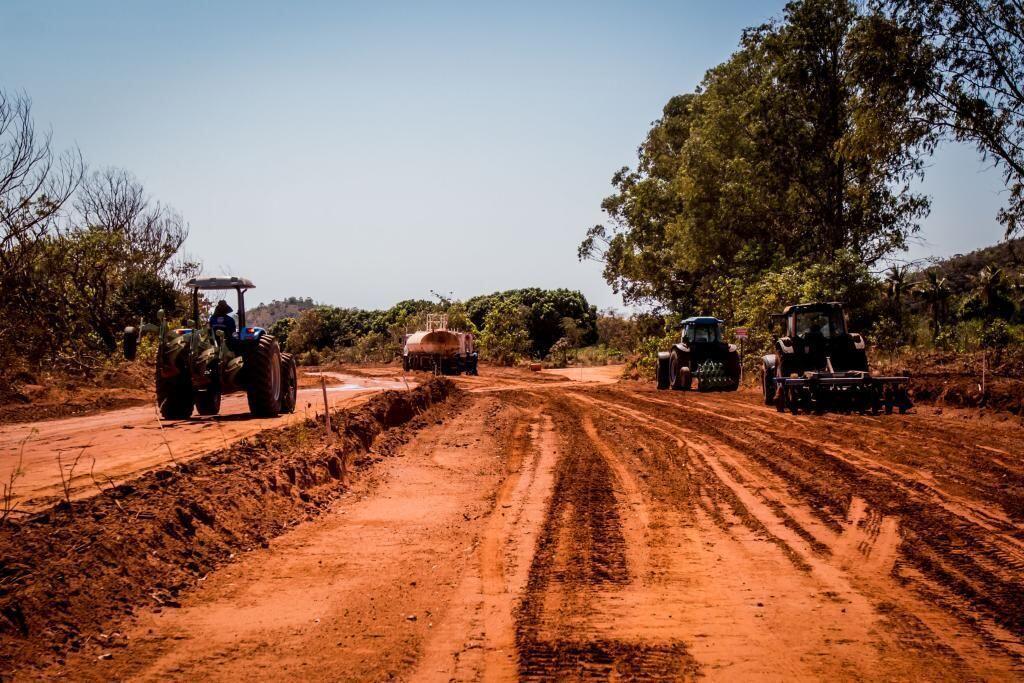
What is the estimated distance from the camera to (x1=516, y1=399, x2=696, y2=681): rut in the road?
4.24m

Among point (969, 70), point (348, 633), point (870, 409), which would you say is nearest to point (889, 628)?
point (348, 633)

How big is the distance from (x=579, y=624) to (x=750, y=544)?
2.35m

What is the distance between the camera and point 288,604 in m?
5.49

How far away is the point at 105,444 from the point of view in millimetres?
10930

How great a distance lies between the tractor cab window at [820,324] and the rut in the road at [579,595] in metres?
9.94

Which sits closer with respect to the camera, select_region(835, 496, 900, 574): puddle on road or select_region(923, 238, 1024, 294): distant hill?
select_region(835, 496, 900, 574): puddle on road

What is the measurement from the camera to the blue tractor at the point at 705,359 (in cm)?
2323

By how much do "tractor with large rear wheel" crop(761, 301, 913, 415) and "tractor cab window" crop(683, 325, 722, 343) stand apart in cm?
512

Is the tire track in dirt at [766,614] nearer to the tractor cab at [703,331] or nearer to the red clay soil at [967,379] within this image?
the red clay soil at [967,379]

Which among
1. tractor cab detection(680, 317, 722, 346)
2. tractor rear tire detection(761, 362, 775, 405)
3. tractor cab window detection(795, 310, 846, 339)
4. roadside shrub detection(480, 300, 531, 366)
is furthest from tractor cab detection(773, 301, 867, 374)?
roadside shrub detection(480, 300, 531, 366)

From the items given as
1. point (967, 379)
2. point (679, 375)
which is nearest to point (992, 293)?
point (679, 375)

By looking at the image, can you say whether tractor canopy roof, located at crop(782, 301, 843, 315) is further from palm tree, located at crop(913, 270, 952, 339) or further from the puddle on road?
palm tree, located at crop(913, 270, 952, 339)

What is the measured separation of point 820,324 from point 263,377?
1170 cm

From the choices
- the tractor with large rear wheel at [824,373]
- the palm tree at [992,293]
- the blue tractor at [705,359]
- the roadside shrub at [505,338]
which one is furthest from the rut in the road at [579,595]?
the roadside shrub at [505,338]
